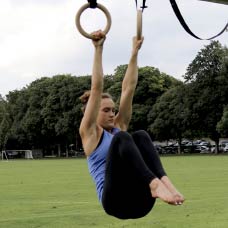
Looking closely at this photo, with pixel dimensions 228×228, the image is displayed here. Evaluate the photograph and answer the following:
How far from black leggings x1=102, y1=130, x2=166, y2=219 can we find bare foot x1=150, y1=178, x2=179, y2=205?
12 centimetres

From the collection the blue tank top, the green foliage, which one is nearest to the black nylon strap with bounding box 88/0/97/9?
the blue tank top


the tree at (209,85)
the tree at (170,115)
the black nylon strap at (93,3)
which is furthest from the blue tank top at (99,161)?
the tree at (170,115)

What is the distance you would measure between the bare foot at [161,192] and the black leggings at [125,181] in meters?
0.12

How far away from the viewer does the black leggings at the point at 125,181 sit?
6530 mm

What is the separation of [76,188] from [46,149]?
69.8 m

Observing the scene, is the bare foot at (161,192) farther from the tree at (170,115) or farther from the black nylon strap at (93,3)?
the tree at (170,115)

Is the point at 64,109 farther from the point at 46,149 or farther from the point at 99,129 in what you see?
the point at 99,129

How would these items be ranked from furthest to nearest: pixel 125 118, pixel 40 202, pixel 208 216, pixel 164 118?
pixel 164 118 < pixel 40 202 < pixel 208 216 < pixel 125 118

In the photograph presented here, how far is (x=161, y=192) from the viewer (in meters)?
6.26

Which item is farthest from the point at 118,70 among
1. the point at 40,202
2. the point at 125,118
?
the point at 125,118

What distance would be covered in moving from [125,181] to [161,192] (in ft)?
1.76

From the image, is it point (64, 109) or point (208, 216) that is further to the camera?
point (64, 109)

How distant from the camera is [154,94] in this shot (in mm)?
79312

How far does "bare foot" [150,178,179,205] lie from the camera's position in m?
6.20
